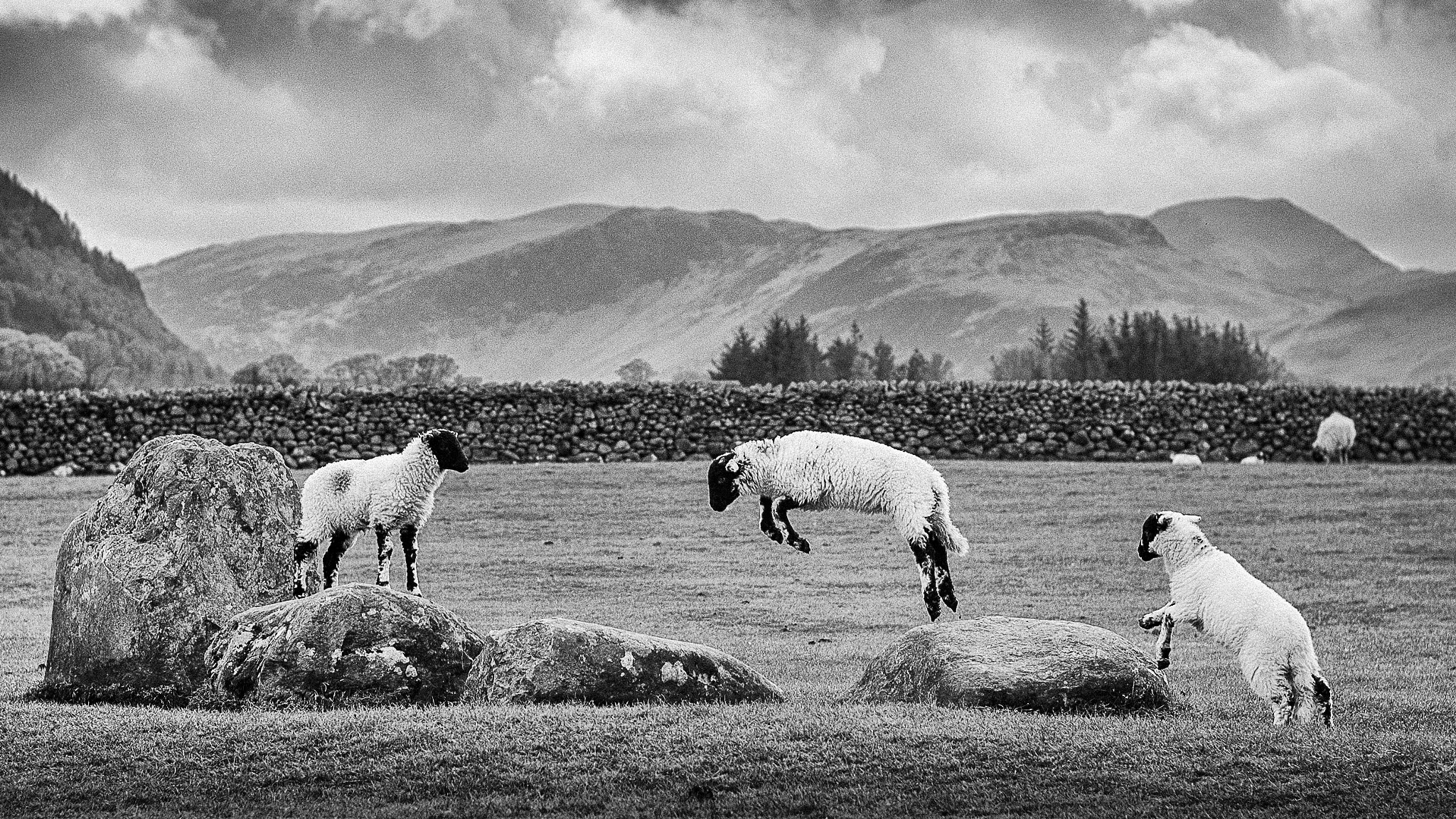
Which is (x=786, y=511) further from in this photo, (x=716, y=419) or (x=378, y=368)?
(x=378, y=368)

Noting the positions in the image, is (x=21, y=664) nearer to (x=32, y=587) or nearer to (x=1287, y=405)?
(x=32, y=587)

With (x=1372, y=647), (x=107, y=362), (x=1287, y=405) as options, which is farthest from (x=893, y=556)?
(x=107, y=362)

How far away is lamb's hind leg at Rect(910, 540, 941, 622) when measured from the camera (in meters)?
15.5

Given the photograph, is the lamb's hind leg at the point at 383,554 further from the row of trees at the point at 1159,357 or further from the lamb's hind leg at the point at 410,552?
the row of trees at the point at 1159,357

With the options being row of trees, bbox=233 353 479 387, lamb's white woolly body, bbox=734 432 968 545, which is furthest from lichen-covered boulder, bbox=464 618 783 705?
row of trees, bbox=233 353 479 387

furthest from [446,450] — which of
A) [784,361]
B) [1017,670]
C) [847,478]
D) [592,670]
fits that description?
[784,361]

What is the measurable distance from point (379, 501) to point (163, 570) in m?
4.30

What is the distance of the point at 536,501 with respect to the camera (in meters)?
36.0

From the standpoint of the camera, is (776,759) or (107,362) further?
(107,362)

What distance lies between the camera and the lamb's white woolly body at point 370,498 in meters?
18.7

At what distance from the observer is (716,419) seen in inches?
1828

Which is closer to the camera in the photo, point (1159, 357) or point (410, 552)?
point (410, 552)

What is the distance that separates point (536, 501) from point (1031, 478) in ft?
44.4

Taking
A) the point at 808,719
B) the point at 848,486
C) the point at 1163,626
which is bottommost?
the point at 808,719
